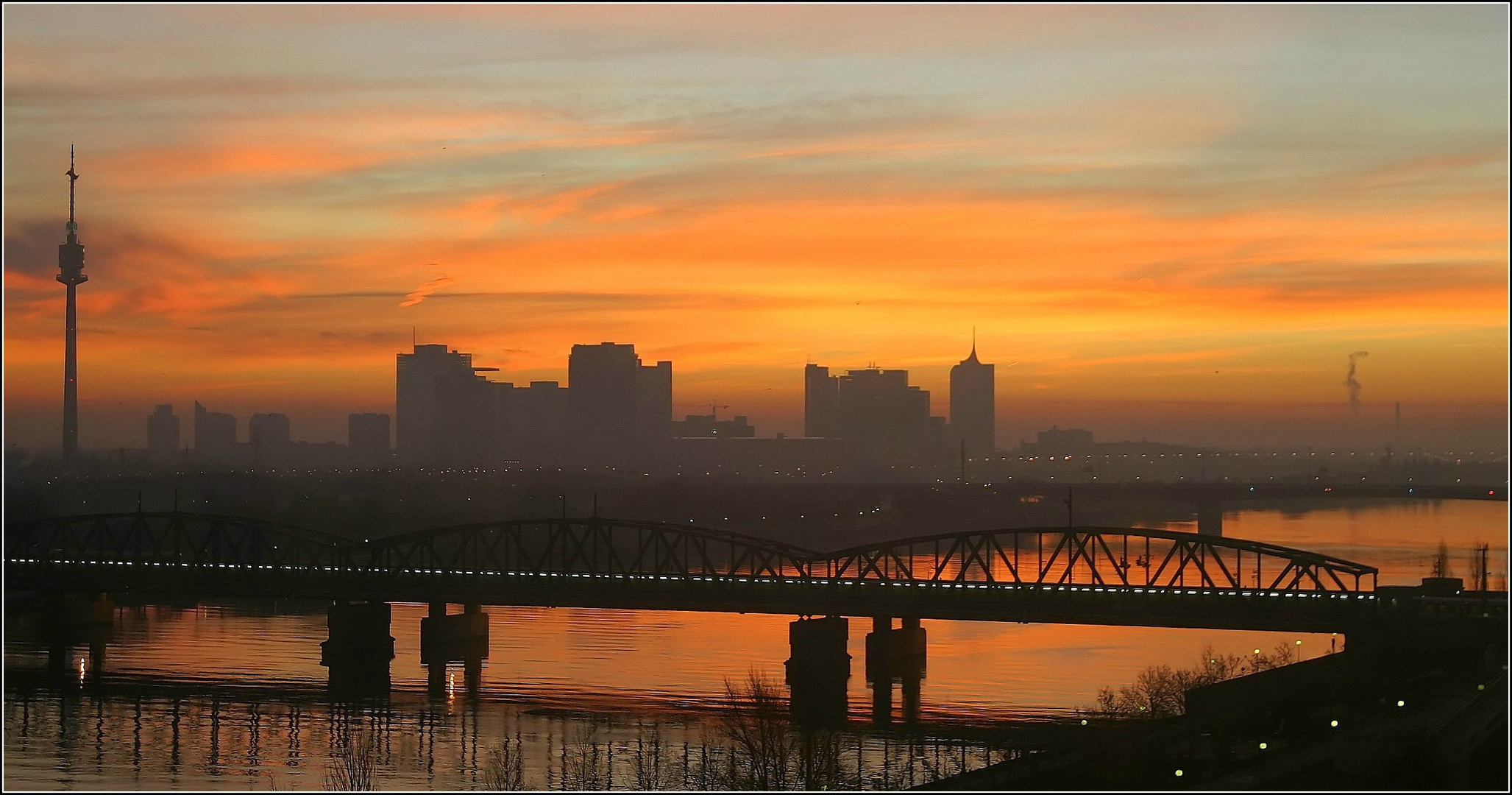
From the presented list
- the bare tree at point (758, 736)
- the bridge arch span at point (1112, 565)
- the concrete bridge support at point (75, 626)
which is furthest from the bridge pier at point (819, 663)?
the concrete bridge support at point (75, 626)

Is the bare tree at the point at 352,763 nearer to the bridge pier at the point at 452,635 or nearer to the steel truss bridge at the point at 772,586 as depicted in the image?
the steel truss bridge at the point at 772,586

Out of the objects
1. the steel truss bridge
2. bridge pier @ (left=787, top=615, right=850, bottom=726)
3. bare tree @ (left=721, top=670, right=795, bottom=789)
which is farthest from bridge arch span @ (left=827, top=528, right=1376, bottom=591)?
bare tree @ (left=721, top=670, right=795, bottom=789)

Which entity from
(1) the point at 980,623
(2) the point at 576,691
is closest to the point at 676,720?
(2) the point at 576,691

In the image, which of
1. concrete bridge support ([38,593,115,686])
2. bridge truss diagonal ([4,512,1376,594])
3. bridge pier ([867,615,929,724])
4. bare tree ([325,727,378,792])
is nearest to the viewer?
bare tree ([325,727,378,792])

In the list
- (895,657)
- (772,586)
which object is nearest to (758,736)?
(895,657)

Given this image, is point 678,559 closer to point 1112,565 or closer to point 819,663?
point 819,663

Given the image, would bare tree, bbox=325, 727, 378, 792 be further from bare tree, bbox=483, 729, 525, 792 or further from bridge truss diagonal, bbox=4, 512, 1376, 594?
bridge truss diagonal, bbox=4, 512, 1376, 594
